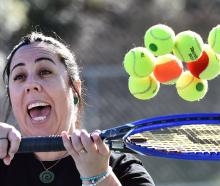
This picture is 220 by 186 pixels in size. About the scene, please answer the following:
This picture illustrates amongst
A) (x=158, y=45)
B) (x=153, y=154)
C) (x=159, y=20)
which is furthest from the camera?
(x=159, y=20)

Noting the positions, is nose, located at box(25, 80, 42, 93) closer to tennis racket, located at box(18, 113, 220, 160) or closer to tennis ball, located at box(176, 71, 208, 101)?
tennis racket, located at box(18, 113, 220, 160)

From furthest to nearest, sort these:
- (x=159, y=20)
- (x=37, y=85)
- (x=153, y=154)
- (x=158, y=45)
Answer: (x=159, y=20), (x=158, y=45), (x=37, y=85), (x=153, y=154)

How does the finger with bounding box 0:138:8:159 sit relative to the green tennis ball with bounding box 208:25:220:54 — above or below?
below

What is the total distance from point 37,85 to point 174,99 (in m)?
4.26

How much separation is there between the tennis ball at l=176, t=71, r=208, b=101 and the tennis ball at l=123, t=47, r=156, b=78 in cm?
16

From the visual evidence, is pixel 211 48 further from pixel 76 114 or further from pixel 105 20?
pixel 105 20

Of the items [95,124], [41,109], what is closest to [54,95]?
[41,109]

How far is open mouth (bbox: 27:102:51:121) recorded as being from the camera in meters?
3.57

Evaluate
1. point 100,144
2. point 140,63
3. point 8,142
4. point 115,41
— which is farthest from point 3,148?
point 115,41

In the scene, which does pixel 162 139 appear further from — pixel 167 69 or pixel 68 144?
pixel 68 144

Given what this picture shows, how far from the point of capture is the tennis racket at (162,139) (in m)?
3.13

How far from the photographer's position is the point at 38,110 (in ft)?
11.8

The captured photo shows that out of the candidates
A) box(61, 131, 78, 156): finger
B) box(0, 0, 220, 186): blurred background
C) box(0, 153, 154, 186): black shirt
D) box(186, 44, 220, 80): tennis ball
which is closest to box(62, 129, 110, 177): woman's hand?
box(61, 131, 78, 156): finger

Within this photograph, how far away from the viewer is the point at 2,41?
25.3 ft
